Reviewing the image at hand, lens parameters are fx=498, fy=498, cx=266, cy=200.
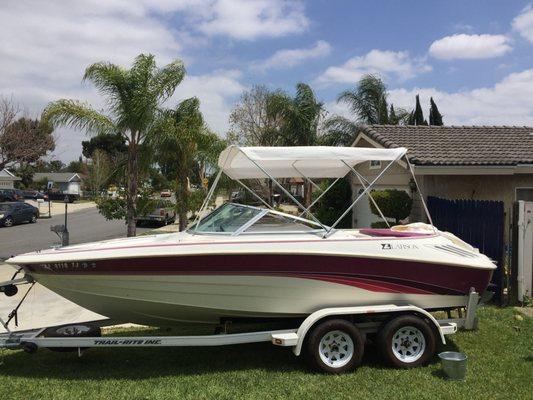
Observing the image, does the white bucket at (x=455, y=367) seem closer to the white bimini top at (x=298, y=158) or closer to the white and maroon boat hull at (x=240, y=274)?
the white and maroon boat hull at (x=240, y=274)

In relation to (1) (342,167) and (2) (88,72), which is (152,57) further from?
(1) (342,167)

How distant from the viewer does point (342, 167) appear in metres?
7.52

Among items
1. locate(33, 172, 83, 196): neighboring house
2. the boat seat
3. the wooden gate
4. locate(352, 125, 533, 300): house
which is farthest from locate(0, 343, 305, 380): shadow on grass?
locate(33, 172, 83, 196): neighboring house

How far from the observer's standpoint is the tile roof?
11.3m

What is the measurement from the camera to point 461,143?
1299 centimetres

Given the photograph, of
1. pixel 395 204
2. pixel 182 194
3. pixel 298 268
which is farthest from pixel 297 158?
pixel 182 194

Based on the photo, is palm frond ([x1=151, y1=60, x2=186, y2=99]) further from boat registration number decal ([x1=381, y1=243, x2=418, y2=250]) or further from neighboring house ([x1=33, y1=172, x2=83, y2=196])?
neighboring house ([x1=33, y1=172, x2=83, y2=196])

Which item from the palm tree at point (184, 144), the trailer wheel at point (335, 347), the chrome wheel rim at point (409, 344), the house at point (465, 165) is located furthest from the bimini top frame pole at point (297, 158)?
the palm tree at point (184, 144)

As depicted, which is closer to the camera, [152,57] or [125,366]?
[125,366]

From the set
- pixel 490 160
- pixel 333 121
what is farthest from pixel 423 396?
pixel 333 121

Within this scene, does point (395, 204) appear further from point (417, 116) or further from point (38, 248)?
point (417, 116)

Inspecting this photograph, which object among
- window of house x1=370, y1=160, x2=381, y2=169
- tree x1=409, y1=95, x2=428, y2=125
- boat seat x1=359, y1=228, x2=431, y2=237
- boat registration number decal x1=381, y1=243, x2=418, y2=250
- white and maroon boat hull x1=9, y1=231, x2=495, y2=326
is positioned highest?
tree x1=409, y1=95, x2=428, y2=125

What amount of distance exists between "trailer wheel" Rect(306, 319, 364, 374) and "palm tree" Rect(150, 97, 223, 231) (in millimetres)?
10481

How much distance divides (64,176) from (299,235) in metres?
78.9
